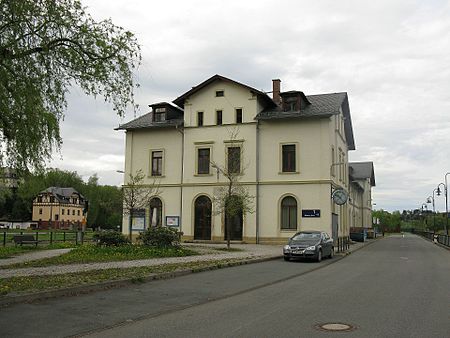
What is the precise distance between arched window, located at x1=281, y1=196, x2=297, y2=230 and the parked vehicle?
11423 millimetres

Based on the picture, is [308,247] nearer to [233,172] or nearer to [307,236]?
[307,236]

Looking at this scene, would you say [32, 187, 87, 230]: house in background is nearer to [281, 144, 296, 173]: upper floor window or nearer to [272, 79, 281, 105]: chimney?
[272, 79, 281, 105]: chimney

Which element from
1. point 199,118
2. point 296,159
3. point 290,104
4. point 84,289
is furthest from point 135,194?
point 84,289

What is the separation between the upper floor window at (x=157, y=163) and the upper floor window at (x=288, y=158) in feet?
34.9

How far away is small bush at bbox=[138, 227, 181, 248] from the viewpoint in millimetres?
25266

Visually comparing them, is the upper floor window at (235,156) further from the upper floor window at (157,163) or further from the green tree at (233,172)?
the upper floor window at (157,163)

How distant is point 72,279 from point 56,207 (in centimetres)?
10877

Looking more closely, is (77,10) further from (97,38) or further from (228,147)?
(228,147)

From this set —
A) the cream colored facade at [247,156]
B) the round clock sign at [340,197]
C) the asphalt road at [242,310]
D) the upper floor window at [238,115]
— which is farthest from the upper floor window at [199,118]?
the asphalt road at [242,310]

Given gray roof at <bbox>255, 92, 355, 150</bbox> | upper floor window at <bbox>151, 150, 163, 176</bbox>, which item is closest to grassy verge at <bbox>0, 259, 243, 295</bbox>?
gray roof at <bbox>255, 92, 355, 150</bbox>

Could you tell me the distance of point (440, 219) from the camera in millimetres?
96750

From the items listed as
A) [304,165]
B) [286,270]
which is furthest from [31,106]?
[304,165]

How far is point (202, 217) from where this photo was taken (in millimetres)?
40188

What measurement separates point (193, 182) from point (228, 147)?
163 inches
